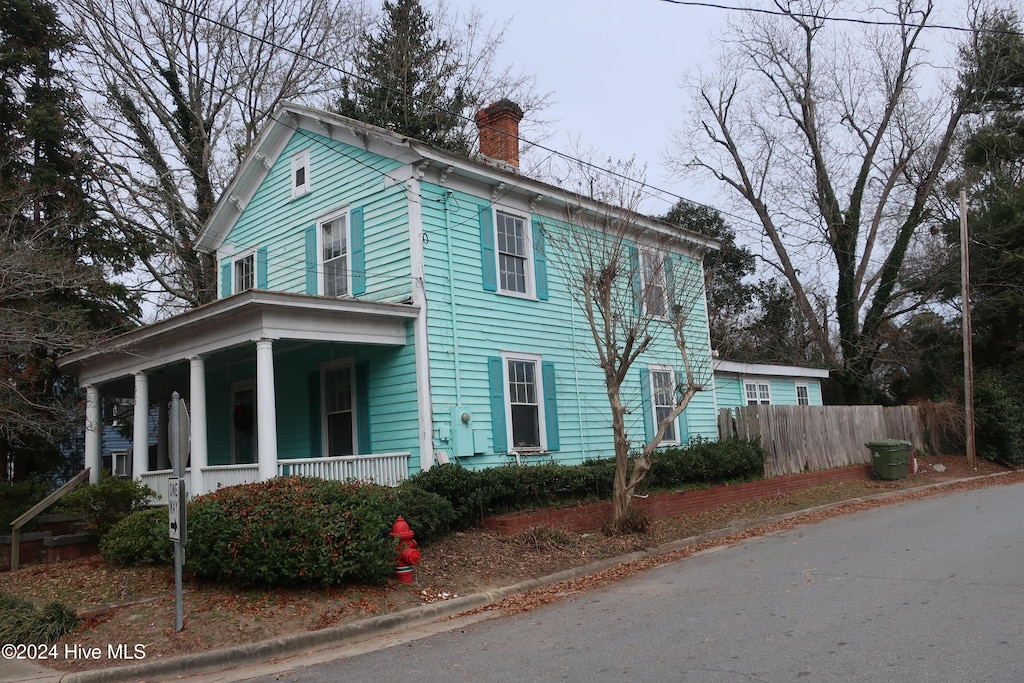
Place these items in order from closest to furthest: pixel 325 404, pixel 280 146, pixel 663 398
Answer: pixel 325 404 < pixel 280 146 < pixel 663 398

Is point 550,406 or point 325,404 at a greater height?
point 325,404

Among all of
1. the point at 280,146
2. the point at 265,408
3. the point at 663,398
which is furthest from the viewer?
the point at 663,398

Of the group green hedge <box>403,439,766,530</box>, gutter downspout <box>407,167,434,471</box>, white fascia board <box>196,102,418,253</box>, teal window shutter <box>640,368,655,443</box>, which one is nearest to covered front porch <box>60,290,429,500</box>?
gutter downspout <box>407,167,434,471</box>

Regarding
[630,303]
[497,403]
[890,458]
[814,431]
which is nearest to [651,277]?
[630,303]

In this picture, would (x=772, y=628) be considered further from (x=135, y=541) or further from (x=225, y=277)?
(x=225, y=277)

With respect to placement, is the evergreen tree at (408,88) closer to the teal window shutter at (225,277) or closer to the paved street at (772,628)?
the teal window shutter at (225,277)

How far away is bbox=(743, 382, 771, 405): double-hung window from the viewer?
23.1 m

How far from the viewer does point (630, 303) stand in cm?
1555

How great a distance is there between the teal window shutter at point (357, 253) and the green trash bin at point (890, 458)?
14.9 meters

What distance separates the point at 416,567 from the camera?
9984mm

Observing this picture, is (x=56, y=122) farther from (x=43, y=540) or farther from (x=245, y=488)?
(x=245, y=488)

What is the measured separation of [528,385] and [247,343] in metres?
5.32

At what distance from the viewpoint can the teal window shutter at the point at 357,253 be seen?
1435cm

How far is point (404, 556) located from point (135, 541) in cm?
365
